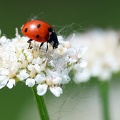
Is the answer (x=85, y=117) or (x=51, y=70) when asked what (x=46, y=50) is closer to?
(x=51, y=70)

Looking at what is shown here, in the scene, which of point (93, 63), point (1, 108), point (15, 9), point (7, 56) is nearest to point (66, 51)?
point (7, 56)

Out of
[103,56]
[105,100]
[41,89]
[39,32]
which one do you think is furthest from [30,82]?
[103,56]

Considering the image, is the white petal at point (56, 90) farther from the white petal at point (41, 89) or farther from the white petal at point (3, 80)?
the white petal at point (3, 80)

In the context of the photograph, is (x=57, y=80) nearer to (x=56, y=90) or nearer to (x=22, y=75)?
(x=56, y=90)

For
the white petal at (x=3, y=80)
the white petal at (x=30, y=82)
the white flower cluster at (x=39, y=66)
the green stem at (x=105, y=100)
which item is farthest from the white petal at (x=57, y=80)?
the green stem at (x=105, y=100)

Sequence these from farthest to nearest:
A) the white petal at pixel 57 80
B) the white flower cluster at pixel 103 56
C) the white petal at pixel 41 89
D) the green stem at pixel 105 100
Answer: the white flower cluster at pixel 103 56, the green stem at pixel 105 100, the white petal at pixel 57 80, the white petal at pixel 41 89

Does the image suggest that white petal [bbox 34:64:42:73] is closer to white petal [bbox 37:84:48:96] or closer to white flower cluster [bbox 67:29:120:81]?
white petal [bbox 37:84:48:96]
